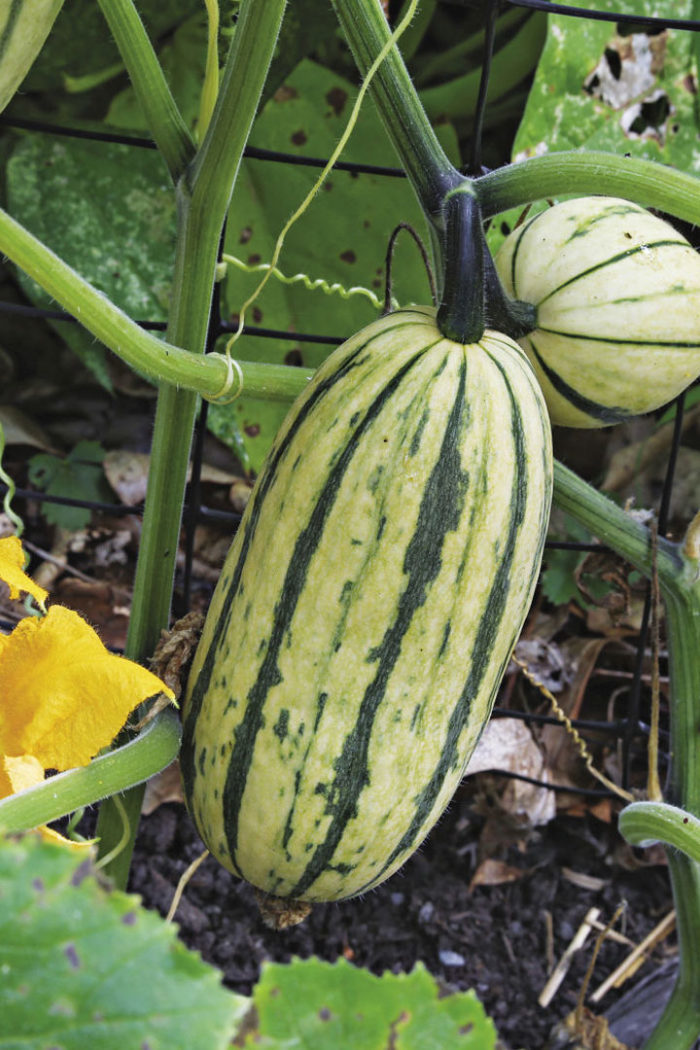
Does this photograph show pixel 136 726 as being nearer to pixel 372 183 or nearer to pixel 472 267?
pixel 472 267

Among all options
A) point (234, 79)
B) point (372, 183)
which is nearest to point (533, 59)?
point (372, 183)

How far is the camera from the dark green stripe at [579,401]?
938 millimetres

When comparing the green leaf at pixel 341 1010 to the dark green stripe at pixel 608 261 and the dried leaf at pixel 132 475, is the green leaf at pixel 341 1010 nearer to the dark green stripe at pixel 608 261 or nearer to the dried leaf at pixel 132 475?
the dark green stripe at pixel 608 261

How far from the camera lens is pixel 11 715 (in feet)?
2.75

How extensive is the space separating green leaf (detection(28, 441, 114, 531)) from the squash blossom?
28.4 inches

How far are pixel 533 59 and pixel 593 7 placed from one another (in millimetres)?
226

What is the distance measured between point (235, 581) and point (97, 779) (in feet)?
0.58

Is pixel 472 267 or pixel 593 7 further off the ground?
pixel 593 7

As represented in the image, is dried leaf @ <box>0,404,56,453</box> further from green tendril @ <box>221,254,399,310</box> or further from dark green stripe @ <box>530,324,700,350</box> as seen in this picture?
dark green stripe @ <box>530,324,700,350</box>

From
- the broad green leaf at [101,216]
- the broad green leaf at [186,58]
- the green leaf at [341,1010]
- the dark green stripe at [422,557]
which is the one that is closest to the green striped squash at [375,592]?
the dark green stripe at [422,557]

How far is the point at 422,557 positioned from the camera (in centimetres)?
78

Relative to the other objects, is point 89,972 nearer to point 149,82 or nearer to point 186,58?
point 149,82

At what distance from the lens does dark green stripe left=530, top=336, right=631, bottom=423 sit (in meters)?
0.94

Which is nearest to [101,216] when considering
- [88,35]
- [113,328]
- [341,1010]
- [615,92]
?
[88,35]
